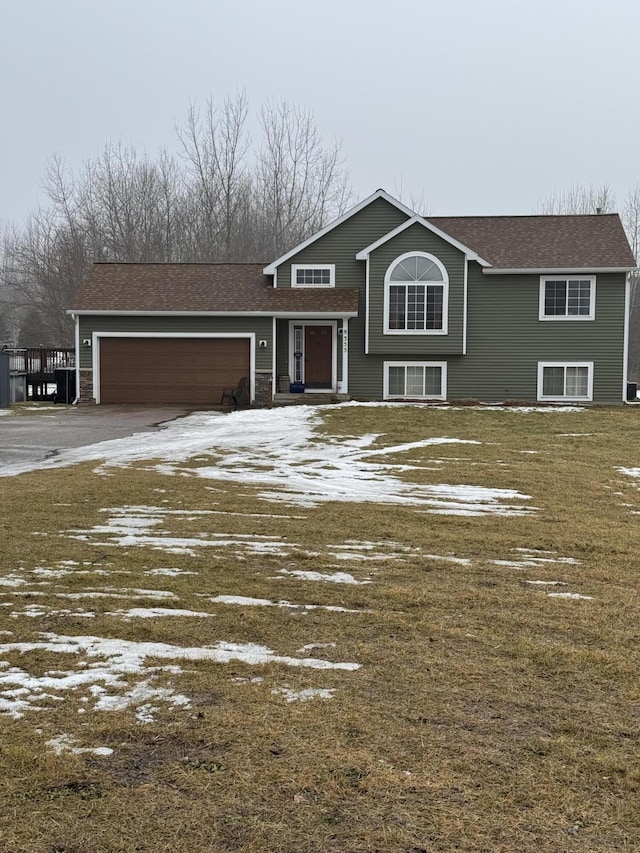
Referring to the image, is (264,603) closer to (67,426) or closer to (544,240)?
(67,426)

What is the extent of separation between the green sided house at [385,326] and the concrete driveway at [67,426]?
7.11 ft

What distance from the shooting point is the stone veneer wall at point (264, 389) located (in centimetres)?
2286

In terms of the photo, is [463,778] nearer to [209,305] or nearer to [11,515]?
[11,515]

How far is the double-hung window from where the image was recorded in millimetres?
23734

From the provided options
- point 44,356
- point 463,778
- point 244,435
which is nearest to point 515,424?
point 244,435

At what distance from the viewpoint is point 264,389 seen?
23141mm

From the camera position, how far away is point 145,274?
85.4 feet

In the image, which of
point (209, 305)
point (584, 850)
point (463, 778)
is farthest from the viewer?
point (209, 305)

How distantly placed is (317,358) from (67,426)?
9432mm

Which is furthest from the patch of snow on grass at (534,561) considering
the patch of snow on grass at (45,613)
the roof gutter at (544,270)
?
the roof gutter at (544,270)

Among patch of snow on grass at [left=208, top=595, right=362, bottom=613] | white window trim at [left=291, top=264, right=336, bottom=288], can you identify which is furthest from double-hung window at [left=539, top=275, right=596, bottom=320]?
patch of snow on grass at [left=208, top=595, right=362, bottom=613]

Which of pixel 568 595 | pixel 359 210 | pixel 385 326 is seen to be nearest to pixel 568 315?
pixel 385 326

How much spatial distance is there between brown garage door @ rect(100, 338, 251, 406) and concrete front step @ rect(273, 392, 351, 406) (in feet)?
4.58

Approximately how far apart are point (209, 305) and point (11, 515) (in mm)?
17183
